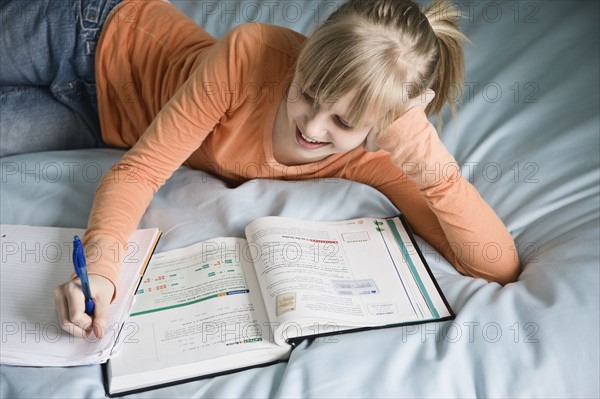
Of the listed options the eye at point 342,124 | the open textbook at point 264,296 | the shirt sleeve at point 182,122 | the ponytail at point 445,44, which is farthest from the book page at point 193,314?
the ponytail at point 445,44

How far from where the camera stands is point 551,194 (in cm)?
102

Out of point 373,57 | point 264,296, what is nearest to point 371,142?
point 373,57

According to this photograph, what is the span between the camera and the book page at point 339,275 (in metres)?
0.81

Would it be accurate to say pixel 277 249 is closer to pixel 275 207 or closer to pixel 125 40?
pixel 275 207

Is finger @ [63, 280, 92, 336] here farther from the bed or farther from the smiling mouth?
the smiling mouth

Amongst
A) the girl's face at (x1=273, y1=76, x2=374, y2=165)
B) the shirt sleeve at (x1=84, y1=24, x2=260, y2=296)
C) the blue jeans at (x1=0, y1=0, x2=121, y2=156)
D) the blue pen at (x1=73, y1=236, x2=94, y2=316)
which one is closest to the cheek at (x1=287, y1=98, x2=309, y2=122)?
the girl's face at (x1=273, y1=76, x2=374, y2=165)

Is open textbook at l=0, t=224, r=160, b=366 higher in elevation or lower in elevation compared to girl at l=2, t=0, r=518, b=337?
lower

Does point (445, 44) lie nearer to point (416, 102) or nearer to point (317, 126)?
point (416, 102)

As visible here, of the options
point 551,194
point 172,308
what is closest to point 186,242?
point 172,308

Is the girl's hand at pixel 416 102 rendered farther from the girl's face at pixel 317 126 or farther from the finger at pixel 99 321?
the finger at pixel 99 321

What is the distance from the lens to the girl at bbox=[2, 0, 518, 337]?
83 centimetres

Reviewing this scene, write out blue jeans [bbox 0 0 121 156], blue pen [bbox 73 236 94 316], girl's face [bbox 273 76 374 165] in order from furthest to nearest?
blue jeans [bbox 0 0 121 156] < girl's face [bbox 273 76 374 165] < blue pen [bbox 73 236 94 316]

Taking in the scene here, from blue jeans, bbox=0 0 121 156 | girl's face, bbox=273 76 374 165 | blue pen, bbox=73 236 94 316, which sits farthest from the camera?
blue jeans, bbox=0 0 121 156

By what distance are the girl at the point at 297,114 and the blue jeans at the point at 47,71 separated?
0.04 metres
